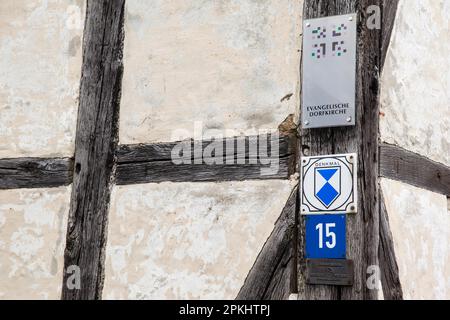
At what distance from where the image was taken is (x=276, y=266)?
13.5ft

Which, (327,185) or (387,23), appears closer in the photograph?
(327,185)

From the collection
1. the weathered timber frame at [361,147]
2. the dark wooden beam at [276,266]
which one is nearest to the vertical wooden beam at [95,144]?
the dark wooden beam at [276,266]

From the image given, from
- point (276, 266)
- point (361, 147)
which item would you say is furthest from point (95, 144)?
point (361, 147)

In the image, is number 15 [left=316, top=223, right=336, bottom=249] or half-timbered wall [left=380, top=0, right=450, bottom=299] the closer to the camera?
number 15 [left=316, top=223, right=336, bottom=249]

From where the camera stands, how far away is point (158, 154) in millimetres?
4457

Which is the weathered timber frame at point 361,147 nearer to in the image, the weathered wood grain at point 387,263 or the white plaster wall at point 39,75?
the weathered wood grain at point 387,263

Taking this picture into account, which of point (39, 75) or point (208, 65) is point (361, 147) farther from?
point (39, 75)

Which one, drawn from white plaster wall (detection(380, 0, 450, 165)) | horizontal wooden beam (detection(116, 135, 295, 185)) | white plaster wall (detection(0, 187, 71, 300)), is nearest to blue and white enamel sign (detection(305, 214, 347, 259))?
horizontal wooden beam (detection(116, 135, 295, 185))

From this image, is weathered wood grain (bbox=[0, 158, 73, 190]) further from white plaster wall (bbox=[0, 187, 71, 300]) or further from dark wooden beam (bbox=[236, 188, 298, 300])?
dark wooden beam (bbox=[236, 188, 298, 300])

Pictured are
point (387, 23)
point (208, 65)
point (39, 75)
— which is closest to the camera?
point (387, 23)

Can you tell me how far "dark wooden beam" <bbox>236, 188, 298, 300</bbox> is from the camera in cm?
410

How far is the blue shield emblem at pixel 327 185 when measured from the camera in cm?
403

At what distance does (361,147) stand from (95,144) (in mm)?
1369

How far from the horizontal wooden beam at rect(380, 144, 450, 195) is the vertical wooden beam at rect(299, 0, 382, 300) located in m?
0.09
